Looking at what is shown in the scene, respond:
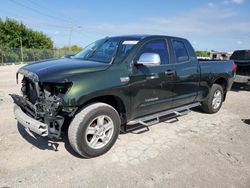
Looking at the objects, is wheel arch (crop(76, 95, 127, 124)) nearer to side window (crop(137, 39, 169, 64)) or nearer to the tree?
side window (crop(137, 39, 169, 64))

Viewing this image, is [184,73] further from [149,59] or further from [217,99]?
[217,99]

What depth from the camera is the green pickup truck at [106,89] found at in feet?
11.4

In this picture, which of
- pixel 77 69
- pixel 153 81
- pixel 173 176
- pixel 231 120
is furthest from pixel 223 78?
pixel 77 69

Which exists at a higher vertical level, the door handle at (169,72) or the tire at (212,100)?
the door handle at (169,72)

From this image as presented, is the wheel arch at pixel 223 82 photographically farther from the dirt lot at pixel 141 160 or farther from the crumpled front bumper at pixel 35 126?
the crumpled front bumper at pixel 35 126

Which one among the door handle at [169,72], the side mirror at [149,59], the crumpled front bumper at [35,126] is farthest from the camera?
the door handle at [169,72]

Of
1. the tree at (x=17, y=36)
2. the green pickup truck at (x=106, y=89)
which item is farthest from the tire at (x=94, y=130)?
the tree at (x=17, y=36)

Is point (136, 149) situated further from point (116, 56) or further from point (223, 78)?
point (223, 78)

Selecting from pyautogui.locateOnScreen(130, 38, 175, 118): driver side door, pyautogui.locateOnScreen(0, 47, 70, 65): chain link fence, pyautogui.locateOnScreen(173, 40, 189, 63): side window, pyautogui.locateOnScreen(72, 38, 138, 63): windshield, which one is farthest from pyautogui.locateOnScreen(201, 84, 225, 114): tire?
pyautogui.locateOnScreen(0, 47, 70, 65): chain link fence

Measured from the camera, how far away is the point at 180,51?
17.3 ft

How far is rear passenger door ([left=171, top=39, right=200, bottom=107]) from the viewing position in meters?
5.05

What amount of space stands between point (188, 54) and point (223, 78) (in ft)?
5.90

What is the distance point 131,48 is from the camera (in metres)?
4.27

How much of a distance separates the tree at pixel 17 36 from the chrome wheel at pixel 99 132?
118ft
